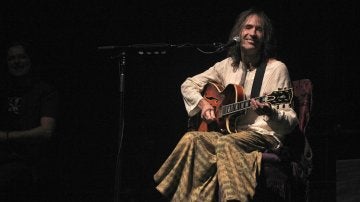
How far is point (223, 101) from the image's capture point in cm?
430

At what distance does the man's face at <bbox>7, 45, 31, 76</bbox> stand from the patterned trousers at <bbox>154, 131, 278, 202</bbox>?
57.1 inches

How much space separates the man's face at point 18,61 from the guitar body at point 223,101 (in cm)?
145

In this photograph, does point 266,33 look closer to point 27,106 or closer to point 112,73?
point 112,73

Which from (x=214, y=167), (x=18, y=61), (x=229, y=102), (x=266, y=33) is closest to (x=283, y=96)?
(x=229, y=102)

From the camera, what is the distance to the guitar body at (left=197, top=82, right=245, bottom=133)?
419 centimetres

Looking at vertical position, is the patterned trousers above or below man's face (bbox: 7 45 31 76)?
below

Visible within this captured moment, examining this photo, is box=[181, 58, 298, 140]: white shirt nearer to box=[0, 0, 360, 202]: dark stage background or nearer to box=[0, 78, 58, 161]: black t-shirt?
box=[0, 0, 360, 202]: dark stage background

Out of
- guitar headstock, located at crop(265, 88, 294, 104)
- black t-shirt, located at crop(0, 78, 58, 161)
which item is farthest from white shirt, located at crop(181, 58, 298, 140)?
black t-shirt, located at crop(0, 78, 58, 161)

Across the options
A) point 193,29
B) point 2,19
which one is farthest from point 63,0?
point 193,29

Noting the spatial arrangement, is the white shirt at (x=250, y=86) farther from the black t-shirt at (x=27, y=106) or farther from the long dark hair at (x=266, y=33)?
the black t-shirt at (x=27, y=106)

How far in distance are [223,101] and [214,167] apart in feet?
2.01

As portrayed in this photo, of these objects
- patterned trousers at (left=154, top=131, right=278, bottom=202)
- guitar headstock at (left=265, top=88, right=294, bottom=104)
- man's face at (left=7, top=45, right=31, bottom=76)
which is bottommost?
patterned trousers at (left=154, top=131, right=278, bottom=202)

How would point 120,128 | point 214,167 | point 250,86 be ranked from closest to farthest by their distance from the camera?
point 214,167 → point 120,128 → point 250,86

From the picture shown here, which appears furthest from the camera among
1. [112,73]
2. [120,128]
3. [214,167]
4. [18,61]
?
[112,73]
